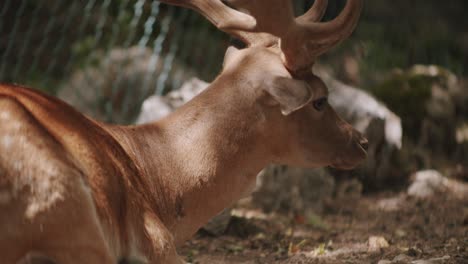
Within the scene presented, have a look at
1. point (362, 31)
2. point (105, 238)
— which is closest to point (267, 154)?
point (105, 238)

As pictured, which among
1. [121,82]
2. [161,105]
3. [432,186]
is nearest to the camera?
[161,105]

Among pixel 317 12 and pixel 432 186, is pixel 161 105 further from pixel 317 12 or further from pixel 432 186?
pixel 432 186

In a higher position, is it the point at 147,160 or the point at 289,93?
the point at 289,93

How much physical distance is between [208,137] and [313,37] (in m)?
0.71

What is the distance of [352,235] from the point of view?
5613 mm

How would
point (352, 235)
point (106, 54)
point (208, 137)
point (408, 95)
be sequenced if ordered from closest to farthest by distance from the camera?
point (208, 137) → point (352, 235) → point (408, 95) → point (106, 54)

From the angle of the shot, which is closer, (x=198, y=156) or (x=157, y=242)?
(x=157, y=242)

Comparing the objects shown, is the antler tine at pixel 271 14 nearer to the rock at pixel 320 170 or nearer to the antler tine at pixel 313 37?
the antler tine at pixel 313 37

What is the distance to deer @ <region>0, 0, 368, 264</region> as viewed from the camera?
3445mm

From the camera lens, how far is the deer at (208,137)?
136 inches

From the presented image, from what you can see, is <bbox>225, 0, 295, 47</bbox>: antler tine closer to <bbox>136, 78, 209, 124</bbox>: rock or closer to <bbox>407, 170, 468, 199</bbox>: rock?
<bbox>136, 78, 209, 124</bbox>: rock

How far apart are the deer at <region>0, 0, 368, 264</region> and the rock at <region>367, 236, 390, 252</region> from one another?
820 mm

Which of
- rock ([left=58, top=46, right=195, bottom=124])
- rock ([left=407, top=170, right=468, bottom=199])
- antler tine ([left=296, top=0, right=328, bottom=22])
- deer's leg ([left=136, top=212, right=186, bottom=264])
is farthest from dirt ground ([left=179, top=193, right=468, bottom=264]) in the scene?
rock ([left=58, top=46, right=195, bottom=124])

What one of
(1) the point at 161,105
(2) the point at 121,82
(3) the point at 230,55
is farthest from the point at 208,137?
(2) the point at 121,82
